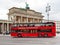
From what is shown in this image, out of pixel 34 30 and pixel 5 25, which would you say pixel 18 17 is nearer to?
pixel 5 25

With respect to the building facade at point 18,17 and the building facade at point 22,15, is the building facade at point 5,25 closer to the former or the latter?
the building facade at point 18,17

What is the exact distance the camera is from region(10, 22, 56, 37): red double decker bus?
143 feet

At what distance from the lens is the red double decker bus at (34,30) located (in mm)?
43438

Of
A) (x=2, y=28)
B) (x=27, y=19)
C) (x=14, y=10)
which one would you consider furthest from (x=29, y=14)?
(x=2, y=28)

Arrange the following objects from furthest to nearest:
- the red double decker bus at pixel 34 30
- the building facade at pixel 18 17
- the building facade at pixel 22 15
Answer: the building facade at pixel 22 15, the building facade at pixel 18 17, the red double decker bus at pixel 34 30

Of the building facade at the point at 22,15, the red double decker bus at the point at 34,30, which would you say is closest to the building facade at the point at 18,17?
the building facade at the point at 22,15

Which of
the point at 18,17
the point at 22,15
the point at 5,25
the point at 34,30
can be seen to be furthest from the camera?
the point at 18,17

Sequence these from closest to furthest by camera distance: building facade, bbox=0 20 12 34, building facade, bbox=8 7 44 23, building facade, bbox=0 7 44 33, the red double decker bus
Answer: the red double decker bus, building facade, bbox=0 20 12 34, building facade, bbox=0 7 44 33, building facade, bbox=8 7 44 23

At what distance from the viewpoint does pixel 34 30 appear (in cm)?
4503

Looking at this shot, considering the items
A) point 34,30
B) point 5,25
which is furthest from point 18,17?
point 34,30

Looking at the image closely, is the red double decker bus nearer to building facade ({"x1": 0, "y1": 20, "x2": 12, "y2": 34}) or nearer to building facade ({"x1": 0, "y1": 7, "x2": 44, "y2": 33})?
building facade ({"x1": 0, "y1": 7, "x2": 44, "y2": 33})

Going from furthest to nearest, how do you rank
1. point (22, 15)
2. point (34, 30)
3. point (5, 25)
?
point (22, 15) < point (5, 25) < point (34, 30)

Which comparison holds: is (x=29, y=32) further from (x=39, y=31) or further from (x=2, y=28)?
(x=2, y=28)

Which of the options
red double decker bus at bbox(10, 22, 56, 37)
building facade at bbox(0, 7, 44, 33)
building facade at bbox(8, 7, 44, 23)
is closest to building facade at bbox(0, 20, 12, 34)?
building facade at bbox(0, 7, 44, 33)
